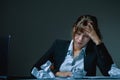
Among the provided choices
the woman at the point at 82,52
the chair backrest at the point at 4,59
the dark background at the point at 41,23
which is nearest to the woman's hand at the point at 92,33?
→ the woman at the point at 82,52

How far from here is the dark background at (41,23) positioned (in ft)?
8.15

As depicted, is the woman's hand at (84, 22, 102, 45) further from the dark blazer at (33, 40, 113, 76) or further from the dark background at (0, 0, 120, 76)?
the dark background at (0, 0, 120, 76)

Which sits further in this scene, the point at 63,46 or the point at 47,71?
the point at 63,46

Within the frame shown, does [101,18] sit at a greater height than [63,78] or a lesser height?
greater

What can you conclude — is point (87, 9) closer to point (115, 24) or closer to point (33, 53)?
point (115, 24)

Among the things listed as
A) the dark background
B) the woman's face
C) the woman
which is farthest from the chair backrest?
the dark background

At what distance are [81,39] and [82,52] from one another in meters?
0.08

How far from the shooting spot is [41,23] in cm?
251

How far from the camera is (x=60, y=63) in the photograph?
57.7 inches

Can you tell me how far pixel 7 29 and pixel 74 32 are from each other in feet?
3.94

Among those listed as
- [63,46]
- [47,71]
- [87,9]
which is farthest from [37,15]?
[47,71]

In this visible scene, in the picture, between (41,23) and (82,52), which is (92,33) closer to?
(82,52)

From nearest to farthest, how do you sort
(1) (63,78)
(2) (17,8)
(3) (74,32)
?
(1) (63,78) < (3) (74,32) < (2) (17,8)

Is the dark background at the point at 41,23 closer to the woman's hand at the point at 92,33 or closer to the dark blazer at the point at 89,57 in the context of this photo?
the dark blazer at the point at 89,57
